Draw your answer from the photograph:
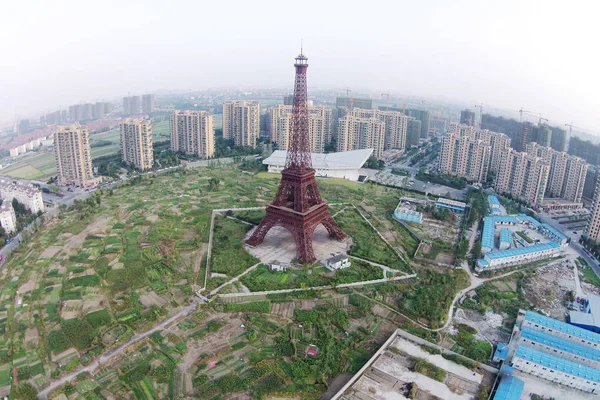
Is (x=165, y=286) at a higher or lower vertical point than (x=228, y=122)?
lower

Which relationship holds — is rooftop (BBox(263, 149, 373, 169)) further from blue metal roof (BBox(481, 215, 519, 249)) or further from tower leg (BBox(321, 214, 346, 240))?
tower leg (BBox(321, 214, 346, 240))

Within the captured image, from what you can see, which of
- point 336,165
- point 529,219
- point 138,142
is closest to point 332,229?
point 529,219

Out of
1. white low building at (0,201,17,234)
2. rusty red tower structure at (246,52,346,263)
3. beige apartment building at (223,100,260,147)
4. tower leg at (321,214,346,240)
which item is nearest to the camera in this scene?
rusty red tower structure at (246,52,346,263)

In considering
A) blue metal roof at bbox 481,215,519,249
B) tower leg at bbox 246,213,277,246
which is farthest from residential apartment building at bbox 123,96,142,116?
blue metal roof at bbox 481,215,519,249

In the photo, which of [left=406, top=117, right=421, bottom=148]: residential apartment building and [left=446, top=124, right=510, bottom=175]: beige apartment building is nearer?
[left=446, top=124, right=510, bottom=175]: beige apartment building

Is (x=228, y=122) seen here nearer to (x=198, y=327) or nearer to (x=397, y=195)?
(x=397, y=195)

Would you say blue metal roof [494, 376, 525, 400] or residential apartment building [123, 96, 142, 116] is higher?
residential apartment building [123, 96, 142, 116]

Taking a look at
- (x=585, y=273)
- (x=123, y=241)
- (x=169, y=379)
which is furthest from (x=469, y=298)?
(x=123, y=241)
